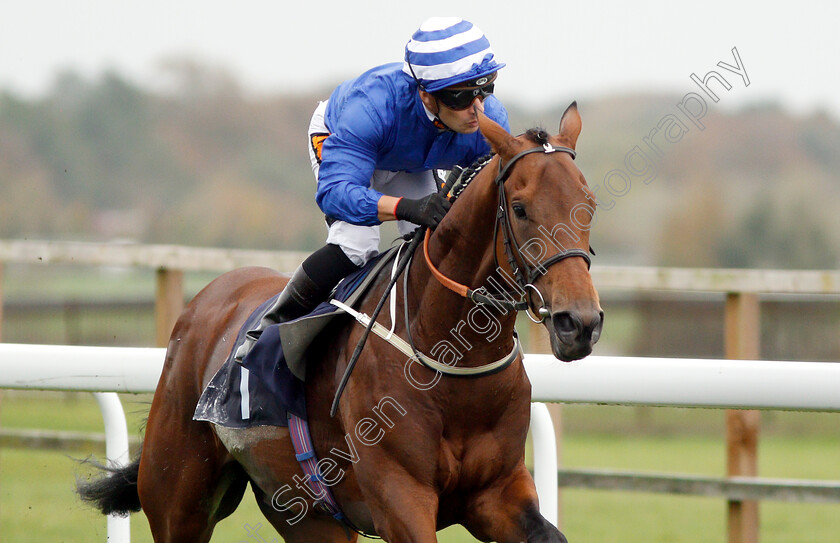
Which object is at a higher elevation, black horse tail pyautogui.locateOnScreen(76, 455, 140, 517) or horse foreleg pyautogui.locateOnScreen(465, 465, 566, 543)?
horse foreleg pyautogui.locateOnScreen(465, 465, 566, 543)

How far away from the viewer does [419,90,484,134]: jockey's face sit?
3.21 metres

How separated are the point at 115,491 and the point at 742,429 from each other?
3.09m

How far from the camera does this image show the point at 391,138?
3.30 meters

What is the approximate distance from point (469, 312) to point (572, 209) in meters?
0.53

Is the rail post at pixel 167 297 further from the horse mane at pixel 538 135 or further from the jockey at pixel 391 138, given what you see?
the horse mane at pixel 538 135

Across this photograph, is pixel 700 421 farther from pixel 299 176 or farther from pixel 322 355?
pixel 299 176

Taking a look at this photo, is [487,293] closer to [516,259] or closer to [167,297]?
[516,259]

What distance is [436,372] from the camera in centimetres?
297

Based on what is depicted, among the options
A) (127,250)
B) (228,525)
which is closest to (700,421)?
(228,525)

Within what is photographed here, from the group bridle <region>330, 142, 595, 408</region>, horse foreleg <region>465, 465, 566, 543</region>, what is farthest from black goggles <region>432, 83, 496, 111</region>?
horse foreleg <region>465, 465, 566, 543</region>

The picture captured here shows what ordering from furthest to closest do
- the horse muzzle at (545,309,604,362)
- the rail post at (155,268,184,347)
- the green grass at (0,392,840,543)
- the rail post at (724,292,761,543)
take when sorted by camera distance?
the green grass at (0,392,840,543) < the rail post at (155,268,184,347) < the rail post at (724,292,761,543) < the horse muzzle at (545,309,604,362)

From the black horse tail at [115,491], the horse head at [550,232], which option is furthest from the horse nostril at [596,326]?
the black horse tail at [115,491]

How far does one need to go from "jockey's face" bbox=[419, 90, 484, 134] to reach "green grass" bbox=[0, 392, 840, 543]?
1.78 meters

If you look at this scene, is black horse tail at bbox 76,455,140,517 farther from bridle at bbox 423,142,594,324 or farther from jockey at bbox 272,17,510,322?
bridle at bbox 423,142,594,324
